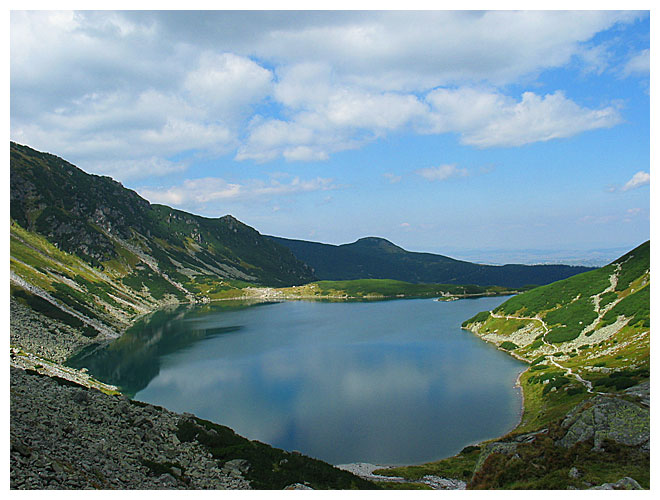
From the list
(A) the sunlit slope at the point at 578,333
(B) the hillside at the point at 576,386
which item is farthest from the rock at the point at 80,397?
(A) the sunlit slope at the point at 578,333

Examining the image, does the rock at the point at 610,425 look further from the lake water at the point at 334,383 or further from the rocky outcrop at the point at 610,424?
the lake water at the point at 334,383

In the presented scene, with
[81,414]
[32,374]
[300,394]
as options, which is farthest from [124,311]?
[81,414]

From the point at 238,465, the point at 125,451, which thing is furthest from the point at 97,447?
the point at 238,465

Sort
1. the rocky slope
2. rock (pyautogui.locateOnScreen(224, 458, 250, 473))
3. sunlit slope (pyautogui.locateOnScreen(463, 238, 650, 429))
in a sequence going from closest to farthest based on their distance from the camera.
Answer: the rocky slope < rock (pyautogui.locateOnScreen(224, 458, 250, 473)) < sunlit slope (pyautogui.locateOnScreen(463, 238, 650, 429))

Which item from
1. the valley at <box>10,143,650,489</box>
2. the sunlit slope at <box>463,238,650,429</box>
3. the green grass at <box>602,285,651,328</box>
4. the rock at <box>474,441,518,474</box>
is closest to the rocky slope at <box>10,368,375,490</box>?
the valley at <box>10,143,650,489</box>

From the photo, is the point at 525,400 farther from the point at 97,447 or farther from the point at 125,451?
the point at 97,447

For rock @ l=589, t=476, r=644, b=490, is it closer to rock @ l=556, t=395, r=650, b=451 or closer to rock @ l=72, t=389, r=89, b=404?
rock @ l=556, t=395, r=650, b=451
